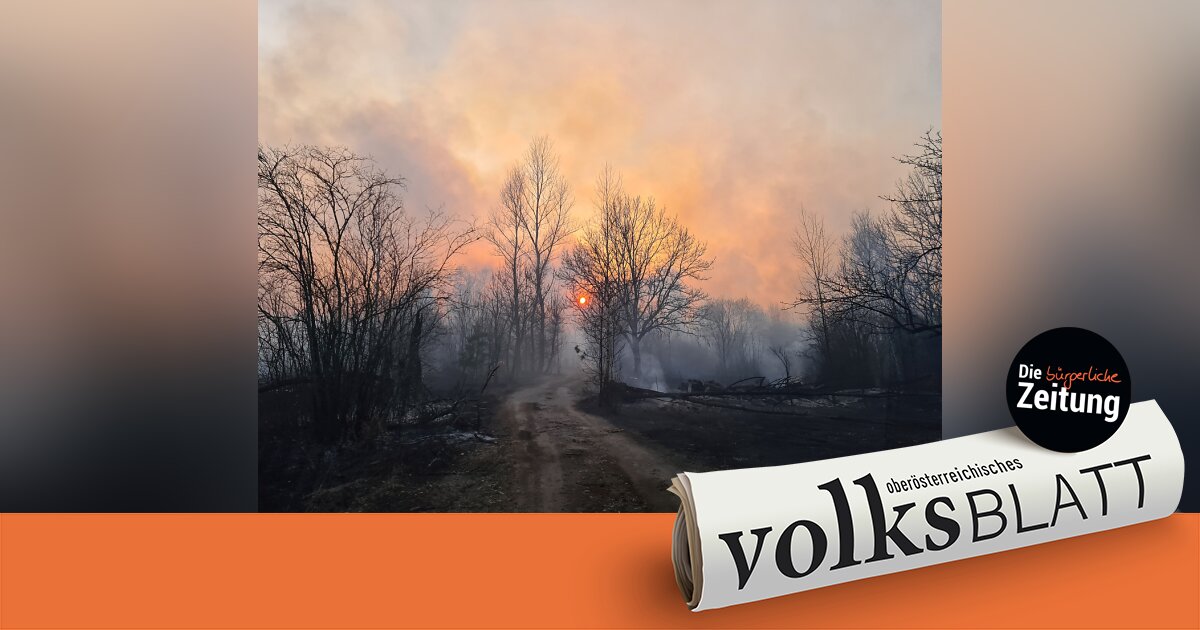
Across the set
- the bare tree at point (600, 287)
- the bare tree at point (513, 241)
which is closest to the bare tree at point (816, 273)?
the bare tree at point (600, 287)

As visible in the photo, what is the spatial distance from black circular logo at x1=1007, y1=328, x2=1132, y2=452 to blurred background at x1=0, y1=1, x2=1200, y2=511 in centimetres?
128

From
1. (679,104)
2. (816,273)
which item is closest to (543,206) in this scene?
(679,104)

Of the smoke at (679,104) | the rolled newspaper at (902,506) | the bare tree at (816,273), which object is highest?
the smoke at (679,104)

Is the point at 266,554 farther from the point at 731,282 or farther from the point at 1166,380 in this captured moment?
the point at 1166,380

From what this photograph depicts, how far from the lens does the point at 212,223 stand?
1568 mm

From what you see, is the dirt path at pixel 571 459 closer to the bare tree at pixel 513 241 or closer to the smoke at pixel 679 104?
the bare tree at pixel 513 241

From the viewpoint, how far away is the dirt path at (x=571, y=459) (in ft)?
5.65

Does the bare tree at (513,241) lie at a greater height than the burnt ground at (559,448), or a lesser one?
greater

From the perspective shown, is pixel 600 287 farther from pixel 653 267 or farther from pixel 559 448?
pixel 559 448

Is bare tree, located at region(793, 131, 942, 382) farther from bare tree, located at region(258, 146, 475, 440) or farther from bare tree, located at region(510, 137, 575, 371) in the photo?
bare tree, located at region(258, 146, 475, 440)

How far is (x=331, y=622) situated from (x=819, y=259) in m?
1.76

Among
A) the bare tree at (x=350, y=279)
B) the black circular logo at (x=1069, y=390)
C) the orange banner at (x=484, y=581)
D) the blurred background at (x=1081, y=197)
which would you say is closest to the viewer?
the orange banner at (x=484, y=581)

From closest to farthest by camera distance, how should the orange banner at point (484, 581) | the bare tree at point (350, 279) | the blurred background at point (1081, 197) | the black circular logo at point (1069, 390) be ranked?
the orange banner at point (484, 581), the black circular logo at point (1069, 390), the blurred background at point (1081, 197), the bare tree at point (350, 279)

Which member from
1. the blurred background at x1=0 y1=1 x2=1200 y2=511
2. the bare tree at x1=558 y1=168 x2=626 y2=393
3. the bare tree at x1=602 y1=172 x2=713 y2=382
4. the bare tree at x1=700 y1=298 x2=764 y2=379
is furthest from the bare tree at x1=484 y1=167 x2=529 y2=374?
the blurred background at x1=0 y1=1 x2=1200 y2=511
